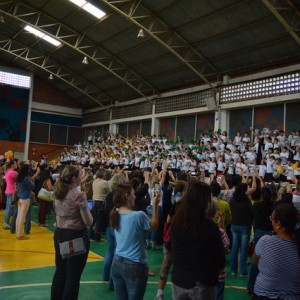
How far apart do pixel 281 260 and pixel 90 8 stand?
707 inches

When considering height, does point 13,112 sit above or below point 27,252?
above

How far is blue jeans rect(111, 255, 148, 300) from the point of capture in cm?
291

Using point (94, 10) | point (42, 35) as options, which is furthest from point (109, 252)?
point (42, 35)

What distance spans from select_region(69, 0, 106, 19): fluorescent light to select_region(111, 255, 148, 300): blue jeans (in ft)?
56.0

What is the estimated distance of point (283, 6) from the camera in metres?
14.1

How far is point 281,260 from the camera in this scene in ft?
8.07

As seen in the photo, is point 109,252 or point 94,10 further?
point 94,10

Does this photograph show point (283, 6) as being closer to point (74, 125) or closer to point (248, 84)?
point (248, 84)

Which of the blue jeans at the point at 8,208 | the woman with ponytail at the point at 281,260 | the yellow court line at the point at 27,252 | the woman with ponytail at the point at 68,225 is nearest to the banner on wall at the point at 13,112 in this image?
the blue jeans at the point at 8,208

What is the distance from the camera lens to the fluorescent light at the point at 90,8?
17766mm

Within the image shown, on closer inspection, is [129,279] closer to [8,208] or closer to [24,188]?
[24,188]

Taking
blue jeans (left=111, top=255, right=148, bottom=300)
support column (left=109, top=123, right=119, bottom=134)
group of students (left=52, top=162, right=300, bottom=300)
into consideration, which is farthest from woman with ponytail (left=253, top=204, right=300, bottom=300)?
support column (left=109, top=123, right=119, bottom=134)

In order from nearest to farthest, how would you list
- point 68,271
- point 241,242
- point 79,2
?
point 68,271 → point 241,242 → point 79,2

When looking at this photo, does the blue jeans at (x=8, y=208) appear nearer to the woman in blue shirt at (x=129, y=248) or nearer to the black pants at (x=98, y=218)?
the black pants at (x=98, y=218)
